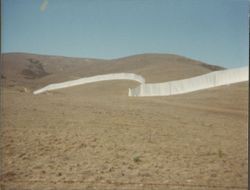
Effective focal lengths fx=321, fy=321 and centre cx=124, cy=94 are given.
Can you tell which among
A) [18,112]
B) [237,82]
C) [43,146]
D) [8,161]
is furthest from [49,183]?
[237,82]

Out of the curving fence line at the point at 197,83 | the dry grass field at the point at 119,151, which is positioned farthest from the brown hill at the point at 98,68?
the dry grass field at the point at 119,151

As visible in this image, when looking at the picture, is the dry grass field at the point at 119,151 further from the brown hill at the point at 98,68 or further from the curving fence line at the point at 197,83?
the brown hill at the point at 98,68

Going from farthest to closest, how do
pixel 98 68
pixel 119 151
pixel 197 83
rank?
pixel 98 68 < pixel 197 83 < pixel 119 151

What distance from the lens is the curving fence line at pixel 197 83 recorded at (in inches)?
1083

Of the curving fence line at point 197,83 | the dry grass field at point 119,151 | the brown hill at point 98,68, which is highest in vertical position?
the brown hill at point 98,68

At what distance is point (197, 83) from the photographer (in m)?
28.1

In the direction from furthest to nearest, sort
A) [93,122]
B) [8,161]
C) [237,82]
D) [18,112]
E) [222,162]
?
[237,82]
[18,112]
[93,122]
[222,162]
[8,161]

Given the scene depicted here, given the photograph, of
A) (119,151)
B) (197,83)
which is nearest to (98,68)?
(197,83)

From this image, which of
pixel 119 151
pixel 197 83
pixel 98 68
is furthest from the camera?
pixel 98 68

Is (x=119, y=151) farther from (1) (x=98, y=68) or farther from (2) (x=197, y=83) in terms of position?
(1) (x=98, y=68)

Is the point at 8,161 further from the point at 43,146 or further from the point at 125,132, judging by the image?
the point at 125,132

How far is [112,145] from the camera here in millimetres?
8297

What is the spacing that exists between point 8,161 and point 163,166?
3268 mm

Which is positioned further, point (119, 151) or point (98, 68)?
point (98, 68)
